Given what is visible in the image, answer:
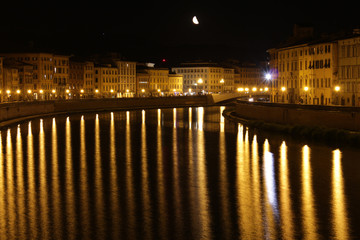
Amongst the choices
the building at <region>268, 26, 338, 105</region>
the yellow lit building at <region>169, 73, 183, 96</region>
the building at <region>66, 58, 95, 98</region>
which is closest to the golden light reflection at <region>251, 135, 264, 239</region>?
the building at <region>268, 26, 338, 105</region>

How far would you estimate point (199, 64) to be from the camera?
115875mm

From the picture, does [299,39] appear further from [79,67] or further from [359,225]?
[359,225]

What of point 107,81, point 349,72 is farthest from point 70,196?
point 107,81

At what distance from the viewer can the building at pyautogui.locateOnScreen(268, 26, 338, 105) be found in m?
51.8

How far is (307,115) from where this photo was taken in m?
37.0

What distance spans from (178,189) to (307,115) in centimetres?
1939

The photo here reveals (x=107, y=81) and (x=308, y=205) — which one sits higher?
(x=107, y=81)

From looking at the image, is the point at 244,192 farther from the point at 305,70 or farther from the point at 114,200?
the point at 305,70

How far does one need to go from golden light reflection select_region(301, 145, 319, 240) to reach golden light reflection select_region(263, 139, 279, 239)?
0.73 meters

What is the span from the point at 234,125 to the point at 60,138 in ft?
47.5

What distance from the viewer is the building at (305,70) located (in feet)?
170

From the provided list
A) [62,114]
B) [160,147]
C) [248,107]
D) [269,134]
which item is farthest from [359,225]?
[62,114]

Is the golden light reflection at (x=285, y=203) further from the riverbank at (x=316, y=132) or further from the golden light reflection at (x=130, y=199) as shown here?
the riverbank at (x=316, y=132)

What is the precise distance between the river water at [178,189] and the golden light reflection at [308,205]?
24 mm
